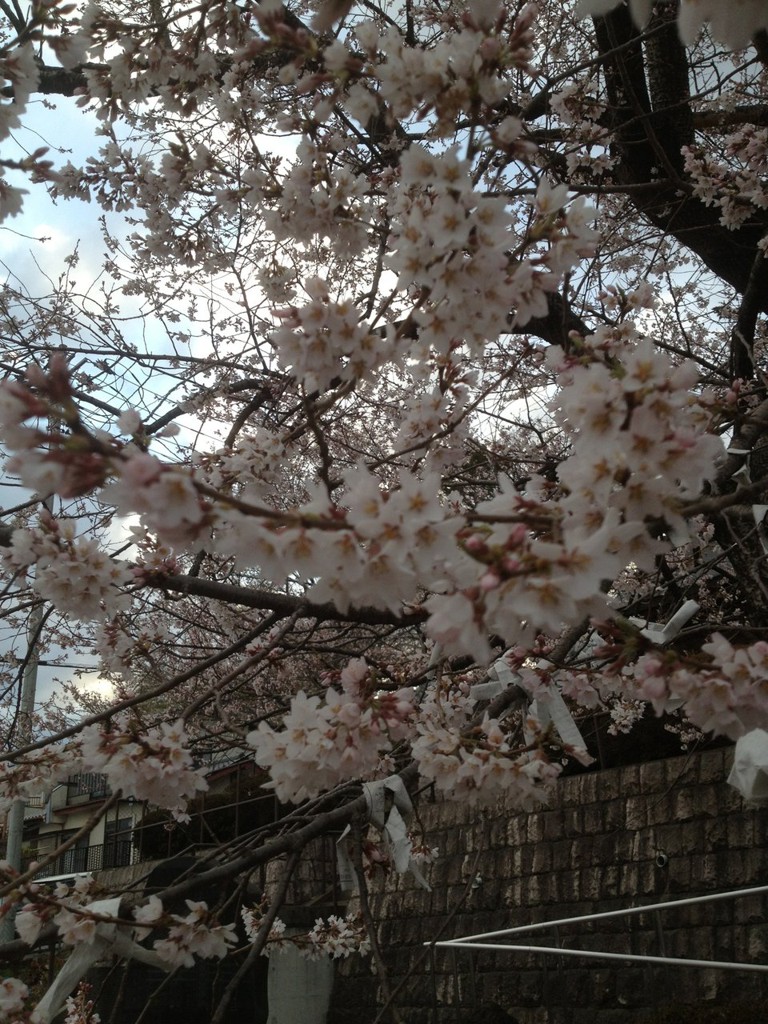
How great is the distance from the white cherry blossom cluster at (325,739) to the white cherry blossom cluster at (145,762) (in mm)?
305

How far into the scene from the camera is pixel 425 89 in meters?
1.59

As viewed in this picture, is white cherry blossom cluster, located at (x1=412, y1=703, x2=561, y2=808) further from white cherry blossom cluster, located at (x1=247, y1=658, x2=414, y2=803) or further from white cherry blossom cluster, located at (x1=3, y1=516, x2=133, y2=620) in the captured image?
white cherry blossom cluster, located at (x1=3, y1=516, x2=133, y2=620)

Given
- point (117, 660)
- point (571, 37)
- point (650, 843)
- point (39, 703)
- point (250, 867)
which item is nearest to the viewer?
point (250, 867)

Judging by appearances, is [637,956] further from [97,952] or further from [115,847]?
[115,847]

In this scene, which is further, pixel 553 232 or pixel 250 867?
pixel 250 867

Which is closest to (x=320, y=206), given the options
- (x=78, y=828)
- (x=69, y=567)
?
(x=69, y=567)

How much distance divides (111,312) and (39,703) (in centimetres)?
612

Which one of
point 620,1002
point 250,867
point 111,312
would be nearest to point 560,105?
point 111,312

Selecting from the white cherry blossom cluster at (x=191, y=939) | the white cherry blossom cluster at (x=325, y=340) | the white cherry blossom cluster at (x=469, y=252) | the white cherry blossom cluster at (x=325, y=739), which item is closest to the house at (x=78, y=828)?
the white cherry blossom cluster at (x=191, y=939)

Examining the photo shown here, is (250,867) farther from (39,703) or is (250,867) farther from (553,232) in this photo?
(39,703)

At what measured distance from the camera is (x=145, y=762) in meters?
1.98

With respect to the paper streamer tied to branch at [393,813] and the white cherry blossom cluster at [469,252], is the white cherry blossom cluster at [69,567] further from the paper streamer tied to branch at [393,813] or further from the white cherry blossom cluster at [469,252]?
the paper streamer tied to branch at [393,813]

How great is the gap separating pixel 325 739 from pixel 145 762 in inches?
20.3

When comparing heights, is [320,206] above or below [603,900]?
above
